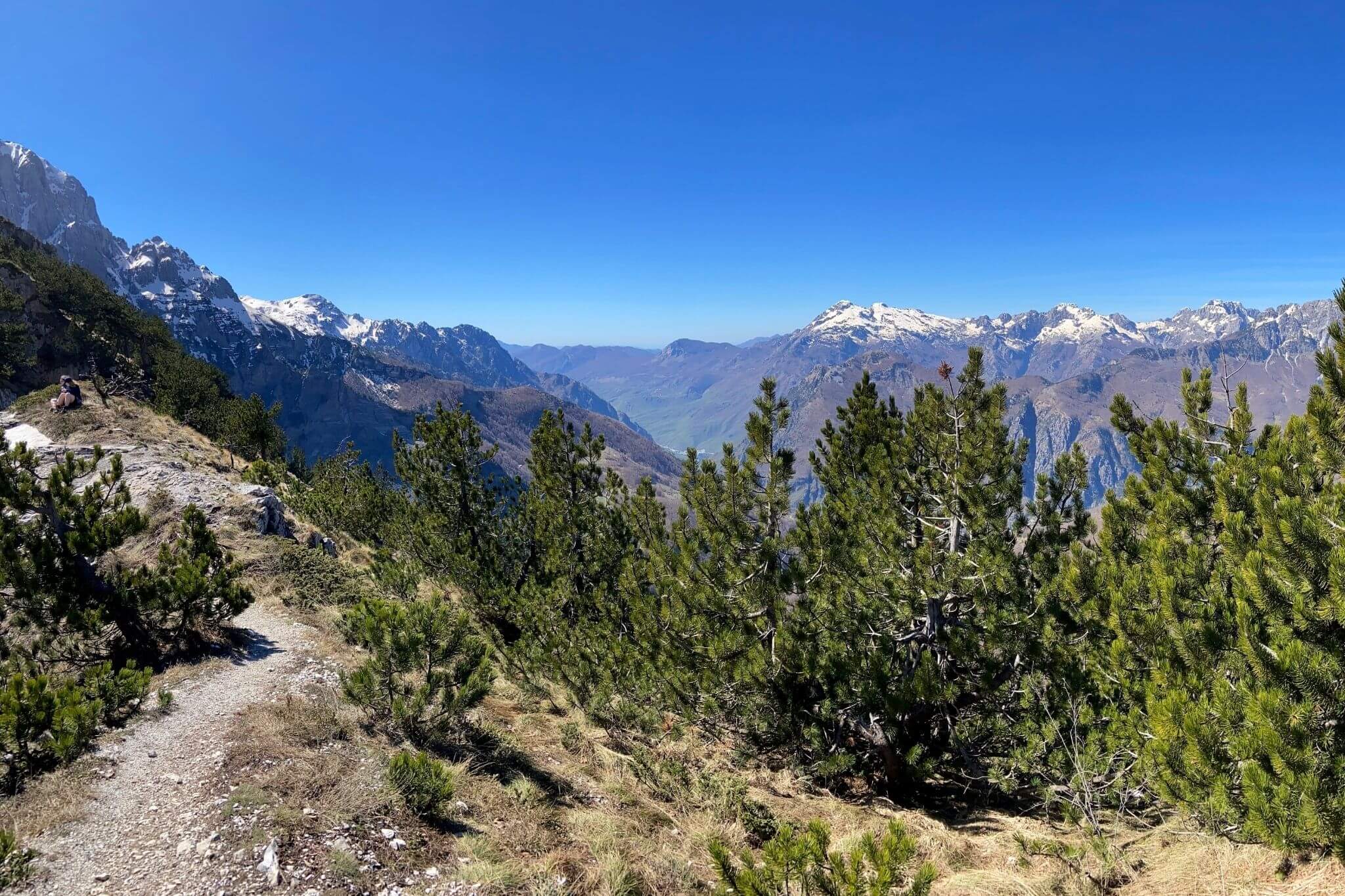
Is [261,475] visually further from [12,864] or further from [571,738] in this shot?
[12,864]

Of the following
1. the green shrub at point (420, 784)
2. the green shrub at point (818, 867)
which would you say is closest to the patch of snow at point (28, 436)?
the green shrub at point (420, 784)

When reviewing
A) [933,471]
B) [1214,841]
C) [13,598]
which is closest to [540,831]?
[1214,841]

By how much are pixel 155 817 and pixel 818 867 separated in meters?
7.74

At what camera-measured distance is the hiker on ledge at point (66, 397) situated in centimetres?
3788

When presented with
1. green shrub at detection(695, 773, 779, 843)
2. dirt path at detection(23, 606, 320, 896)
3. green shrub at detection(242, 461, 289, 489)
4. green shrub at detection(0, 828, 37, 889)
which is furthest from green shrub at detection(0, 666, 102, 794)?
green shrub at detection(242, 461, 289, 489)

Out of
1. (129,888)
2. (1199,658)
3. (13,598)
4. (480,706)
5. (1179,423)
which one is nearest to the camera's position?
(129,888)

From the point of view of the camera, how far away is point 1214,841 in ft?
20.9

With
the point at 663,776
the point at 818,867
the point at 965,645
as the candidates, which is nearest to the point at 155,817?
the point at 663,776

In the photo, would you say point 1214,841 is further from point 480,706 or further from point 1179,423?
point 480,706

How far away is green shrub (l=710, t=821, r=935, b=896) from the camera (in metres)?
4.70

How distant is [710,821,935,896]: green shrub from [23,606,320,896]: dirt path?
5.25m

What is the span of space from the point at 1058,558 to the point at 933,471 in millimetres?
2730

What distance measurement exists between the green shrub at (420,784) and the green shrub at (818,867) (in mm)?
4126

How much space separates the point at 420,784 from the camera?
25.0 feet
